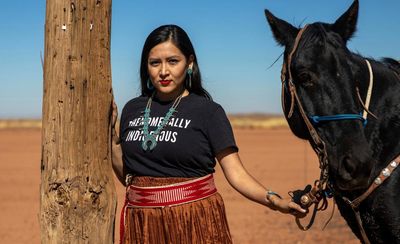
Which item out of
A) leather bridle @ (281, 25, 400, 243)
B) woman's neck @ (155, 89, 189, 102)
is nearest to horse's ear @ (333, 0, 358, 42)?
leather bridle @ (281, 25, 400, 243)

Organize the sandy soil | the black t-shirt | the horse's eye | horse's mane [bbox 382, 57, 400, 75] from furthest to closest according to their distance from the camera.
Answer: the sandy soil < horse's mane [bbox 382, 57, 400, 75] < the horse's eye < the black t-shirt

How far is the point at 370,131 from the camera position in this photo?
330 centimetres

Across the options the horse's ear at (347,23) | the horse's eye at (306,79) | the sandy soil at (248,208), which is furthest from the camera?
the sandy soil at (248,208)

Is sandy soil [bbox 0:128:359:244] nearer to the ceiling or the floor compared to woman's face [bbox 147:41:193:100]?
nearer to the floor

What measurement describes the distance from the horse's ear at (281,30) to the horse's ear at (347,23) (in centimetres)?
24

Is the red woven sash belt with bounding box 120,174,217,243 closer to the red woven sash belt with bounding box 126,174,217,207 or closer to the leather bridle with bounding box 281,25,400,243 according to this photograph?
the red woven sash belt with bounding box 126,174,217,207

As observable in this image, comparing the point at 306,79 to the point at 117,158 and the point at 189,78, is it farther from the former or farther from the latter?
the point at 117,158

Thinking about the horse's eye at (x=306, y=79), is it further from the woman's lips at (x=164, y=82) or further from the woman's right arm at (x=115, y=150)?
the woman's right arm at (x=115, y=150)

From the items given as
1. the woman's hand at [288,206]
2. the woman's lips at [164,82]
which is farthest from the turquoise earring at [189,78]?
the woman's hand at [288,206]

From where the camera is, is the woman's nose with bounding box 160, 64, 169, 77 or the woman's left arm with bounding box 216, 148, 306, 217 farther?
the woman's nose with bounding box 160, 64, 169, 77

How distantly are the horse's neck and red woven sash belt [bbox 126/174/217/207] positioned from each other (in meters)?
1.03

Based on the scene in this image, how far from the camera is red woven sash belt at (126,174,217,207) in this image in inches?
118

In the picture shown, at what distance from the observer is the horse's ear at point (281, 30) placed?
3.39 metres

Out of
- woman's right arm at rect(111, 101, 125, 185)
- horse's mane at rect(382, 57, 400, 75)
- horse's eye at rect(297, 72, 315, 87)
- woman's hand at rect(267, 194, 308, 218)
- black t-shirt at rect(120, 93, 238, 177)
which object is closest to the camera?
woman's hand at rect(267, 194, 308, 218)
